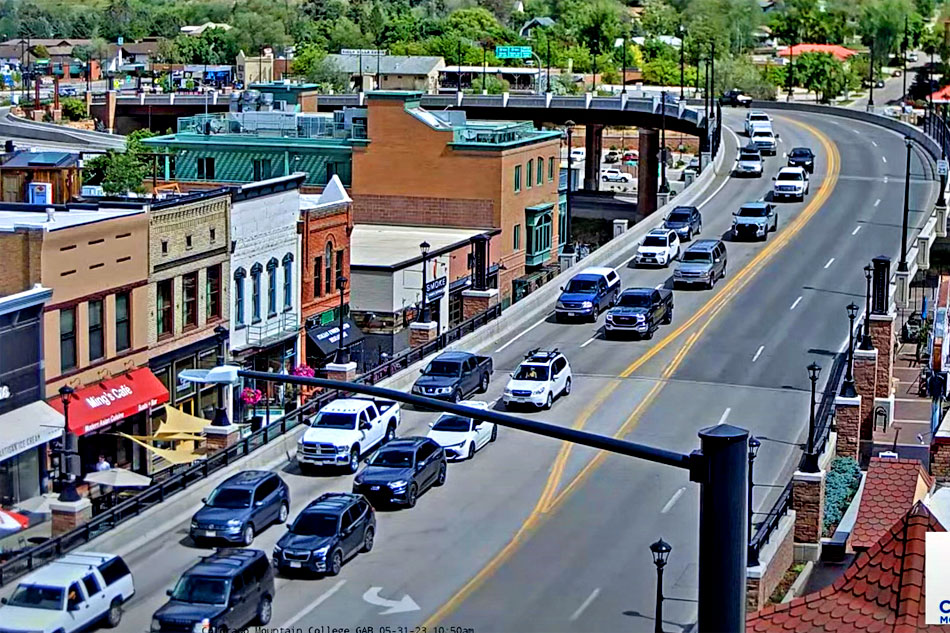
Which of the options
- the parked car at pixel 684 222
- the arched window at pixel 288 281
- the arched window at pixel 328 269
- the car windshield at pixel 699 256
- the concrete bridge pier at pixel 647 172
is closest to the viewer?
the arched window at pixel 288 281

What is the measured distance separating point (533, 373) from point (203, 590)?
63.0 feet

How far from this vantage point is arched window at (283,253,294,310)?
5697 cm

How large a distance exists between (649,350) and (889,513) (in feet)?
52.4

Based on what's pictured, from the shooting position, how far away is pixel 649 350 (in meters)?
54.0

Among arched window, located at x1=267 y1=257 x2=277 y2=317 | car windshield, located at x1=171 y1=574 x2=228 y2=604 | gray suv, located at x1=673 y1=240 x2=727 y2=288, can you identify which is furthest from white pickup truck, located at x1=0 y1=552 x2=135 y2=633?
gray suv, located at x1=673 y1=240 x2=727 y2=288

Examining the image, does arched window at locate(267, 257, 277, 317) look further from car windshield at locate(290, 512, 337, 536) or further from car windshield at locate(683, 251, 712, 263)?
car windshield at locate(290, 512, 337, 536)

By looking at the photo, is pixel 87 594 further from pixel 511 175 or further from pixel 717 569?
pixel 511 175

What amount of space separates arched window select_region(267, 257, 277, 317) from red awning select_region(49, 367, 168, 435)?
8.40 meters

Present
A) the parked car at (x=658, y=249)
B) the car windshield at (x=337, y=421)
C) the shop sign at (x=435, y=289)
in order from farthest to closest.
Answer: the parked car at (x=658, y=249), the shop sign at (x=435, y=289), the car windshield at (x=337, y=421)

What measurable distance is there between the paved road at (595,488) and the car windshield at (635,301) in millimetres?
1252

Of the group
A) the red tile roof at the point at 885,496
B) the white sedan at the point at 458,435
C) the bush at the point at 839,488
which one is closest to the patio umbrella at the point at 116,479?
the white sedan at the point at 458,435

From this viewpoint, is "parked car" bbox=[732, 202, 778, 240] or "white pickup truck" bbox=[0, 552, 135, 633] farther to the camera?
"parked car" bbox=[732, 202, 778, 240]

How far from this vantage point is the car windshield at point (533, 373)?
1841 inches

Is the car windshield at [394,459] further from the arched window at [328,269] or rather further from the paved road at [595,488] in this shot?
the arched window at [328,269]
